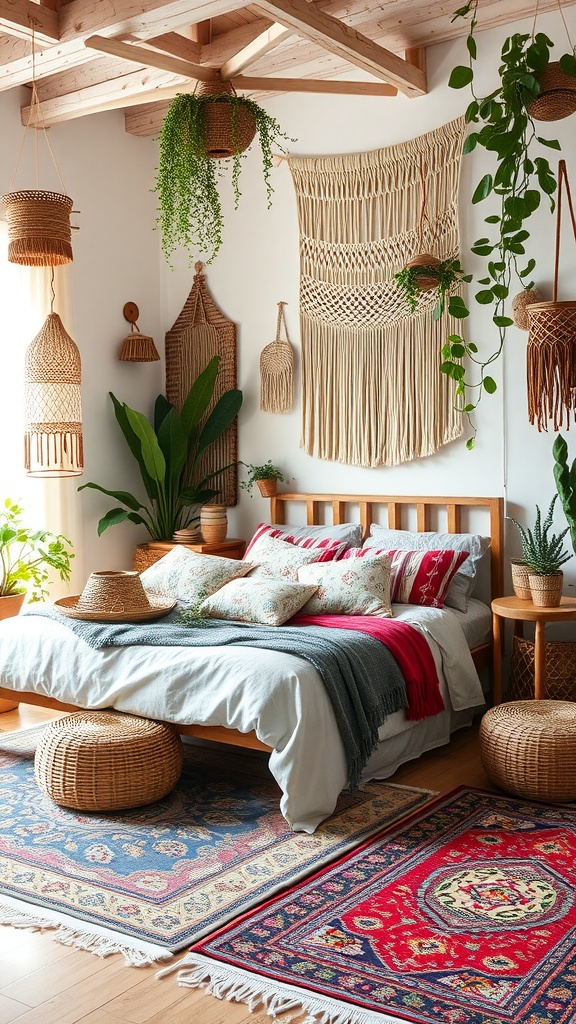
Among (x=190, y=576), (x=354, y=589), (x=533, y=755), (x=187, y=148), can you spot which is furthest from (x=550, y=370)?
(x=190, y=576)

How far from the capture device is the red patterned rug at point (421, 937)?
237cm

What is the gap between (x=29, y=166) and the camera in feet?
17.8

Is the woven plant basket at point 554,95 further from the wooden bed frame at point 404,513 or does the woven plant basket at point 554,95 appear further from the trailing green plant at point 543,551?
the wooden bed frame at point 404,513

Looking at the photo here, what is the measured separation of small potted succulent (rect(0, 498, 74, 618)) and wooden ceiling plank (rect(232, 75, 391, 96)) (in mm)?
2356

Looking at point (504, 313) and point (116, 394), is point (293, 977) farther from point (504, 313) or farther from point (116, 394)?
point (116, 394)

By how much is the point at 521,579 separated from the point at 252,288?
2.47 metres

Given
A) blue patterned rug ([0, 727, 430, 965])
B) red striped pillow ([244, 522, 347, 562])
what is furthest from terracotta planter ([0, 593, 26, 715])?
red striped pillow ([244, 522, 347, 562])

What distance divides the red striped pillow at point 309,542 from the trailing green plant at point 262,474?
0.29 m

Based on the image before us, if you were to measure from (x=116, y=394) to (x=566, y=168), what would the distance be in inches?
111

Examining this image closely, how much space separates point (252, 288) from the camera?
588cm

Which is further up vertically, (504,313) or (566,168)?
(566,168)

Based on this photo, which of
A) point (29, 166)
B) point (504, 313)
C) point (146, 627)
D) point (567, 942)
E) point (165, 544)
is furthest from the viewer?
point (165, 544)

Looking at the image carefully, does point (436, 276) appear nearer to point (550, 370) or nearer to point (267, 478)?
point (267, 478)

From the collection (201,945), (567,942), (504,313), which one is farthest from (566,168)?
(201,945)
